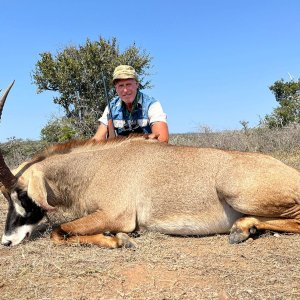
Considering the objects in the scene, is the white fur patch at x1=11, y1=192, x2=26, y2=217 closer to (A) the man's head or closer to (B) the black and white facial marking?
(B) the black and white facial marking

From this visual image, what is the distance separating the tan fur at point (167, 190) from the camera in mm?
5312

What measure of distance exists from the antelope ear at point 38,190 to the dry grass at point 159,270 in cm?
47

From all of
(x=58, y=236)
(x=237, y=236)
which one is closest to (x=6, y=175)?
(x=58, y=236)

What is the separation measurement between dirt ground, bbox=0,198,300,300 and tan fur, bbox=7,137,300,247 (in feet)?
0.80

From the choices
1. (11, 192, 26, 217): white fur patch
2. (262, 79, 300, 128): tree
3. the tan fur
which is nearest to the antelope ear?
the tan fur

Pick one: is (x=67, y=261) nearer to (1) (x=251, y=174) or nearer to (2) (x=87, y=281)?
(2) (x=87, y=281)

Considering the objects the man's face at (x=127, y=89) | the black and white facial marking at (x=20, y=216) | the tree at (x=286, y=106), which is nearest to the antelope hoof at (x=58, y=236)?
the black and white facial marking at (x=20, y=216)

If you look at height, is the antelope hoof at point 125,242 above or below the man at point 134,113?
below

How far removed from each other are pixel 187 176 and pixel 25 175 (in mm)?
2063

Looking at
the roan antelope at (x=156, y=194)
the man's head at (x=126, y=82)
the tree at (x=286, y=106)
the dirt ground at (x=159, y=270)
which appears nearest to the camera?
the dirt ground at (x=159, y=270)

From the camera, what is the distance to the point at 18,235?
5.52 m

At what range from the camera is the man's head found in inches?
290

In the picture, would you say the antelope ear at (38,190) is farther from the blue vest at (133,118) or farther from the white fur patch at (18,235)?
the blue vest at (133,118)

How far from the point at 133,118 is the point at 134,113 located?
0.09m
